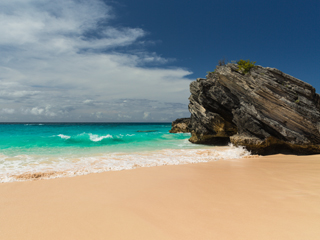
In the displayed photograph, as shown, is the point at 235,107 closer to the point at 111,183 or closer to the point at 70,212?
the point at 111,183

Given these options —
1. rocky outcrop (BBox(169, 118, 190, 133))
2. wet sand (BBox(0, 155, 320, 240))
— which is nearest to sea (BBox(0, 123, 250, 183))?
wet sand (BBox(0, 155, 320, 240))

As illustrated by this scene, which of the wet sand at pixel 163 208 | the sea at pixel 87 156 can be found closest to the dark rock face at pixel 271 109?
the sea at pixel 87 156

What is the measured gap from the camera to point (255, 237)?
112 inches

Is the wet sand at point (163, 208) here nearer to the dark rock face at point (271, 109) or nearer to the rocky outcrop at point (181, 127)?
the dark rock face at point (271, 109)

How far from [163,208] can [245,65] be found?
39.6 ft

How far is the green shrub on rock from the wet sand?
27.1 feet

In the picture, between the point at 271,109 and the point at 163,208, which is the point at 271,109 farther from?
the point at 163,208

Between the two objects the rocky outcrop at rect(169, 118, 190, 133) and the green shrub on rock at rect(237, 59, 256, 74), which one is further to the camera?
the rocky outcrop at rect(169, 118, 190, 133)

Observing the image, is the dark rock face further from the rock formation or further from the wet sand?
the wet sand

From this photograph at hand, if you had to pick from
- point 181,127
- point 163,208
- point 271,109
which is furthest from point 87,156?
point 181,127

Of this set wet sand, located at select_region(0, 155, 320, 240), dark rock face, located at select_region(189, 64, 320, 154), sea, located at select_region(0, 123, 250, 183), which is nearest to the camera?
wet sand, located at select_region(0, 155, 320, 240)

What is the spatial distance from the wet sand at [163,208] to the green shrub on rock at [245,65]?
8248mm

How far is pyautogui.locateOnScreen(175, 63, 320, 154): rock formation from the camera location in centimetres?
1073

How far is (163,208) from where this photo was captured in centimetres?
400
